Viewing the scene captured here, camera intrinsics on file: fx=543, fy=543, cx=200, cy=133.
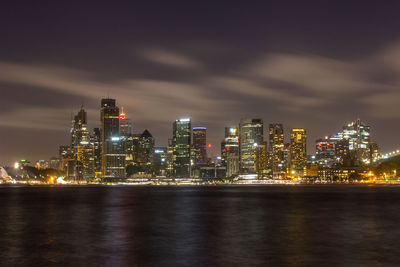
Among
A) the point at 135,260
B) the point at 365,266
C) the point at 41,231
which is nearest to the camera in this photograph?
the point at 365,266

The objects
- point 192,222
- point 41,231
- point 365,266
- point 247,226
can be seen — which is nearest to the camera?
point 365,266

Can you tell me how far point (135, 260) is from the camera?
115ft

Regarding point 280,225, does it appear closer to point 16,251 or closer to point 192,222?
point 192,222

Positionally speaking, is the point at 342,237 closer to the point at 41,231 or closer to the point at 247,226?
the point at 247,226

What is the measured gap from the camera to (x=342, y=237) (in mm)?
47562

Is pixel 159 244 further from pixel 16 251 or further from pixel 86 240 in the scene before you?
pixel 16 251

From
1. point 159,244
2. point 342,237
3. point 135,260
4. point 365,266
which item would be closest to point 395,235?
point 342,237

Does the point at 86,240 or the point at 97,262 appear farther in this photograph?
the point at 86,240

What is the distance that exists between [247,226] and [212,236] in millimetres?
10320

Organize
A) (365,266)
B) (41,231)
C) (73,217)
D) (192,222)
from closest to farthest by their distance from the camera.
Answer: (365,266), (41,231), (192,222), (73,217)

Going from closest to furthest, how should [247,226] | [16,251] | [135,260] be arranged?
[135,260] < [16,251] < [247,226]

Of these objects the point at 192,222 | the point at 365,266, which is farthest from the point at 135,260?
the point at 192,222

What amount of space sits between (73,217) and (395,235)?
4038cm

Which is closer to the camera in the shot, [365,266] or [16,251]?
[365,266]
